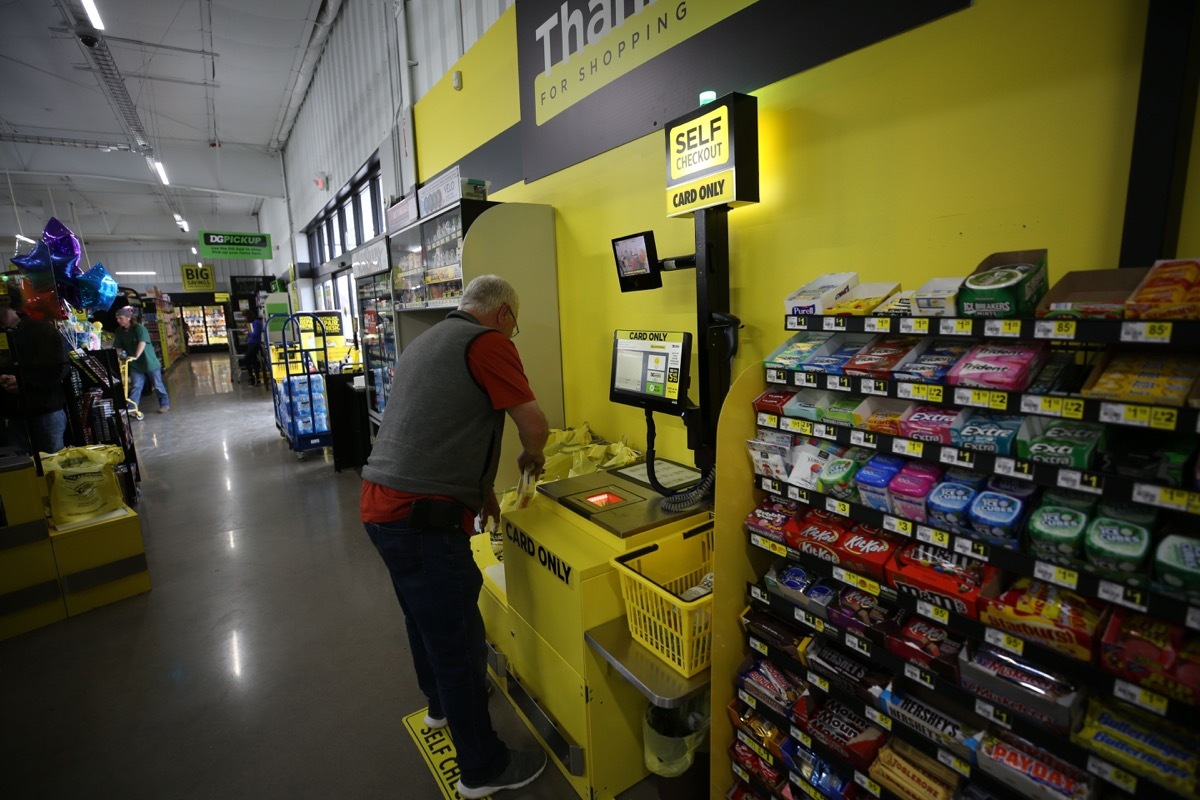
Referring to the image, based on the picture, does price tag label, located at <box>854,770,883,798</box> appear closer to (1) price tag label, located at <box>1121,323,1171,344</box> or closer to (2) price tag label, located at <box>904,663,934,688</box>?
(2) price tag label, located at <box>904,663,934,688</box>

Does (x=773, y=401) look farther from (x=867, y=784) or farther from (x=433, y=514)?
(x=433, y=514)

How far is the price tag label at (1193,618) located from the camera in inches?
37.8

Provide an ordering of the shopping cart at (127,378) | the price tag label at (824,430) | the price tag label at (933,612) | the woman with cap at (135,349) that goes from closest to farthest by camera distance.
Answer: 1. the price tag label at (933,612)
2. the price tag label at (824,430)
3. the woman with cap at (135,349)
4. the shopping cart at (127,378)

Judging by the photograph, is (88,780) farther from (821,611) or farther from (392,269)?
(392,269)

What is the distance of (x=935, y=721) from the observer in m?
1.37

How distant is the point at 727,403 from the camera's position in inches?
66.1

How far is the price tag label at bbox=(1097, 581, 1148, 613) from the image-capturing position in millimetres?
1032

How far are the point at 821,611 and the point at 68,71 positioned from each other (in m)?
12.0

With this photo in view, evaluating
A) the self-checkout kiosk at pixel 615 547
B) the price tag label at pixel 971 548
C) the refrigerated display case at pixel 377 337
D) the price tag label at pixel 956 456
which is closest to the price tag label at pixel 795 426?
the price tag label at pixel 956 456

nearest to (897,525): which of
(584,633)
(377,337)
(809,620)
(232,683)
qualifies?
(809,620)

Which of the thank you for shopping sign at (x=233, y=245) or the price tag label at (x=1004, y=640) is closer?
the price tag label at (x=1004, y=640)

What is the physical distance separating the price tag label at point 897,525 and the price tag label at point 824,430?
24 centimetres

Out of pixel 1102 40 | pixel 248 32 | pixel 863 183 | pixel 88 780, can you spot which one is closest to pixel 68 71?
pixel 248 32

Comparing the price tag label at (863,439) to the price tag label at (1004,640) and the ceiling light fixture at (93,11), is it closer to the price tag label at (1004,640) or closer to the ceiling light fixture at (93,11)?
the price tag label at (1004,640)
